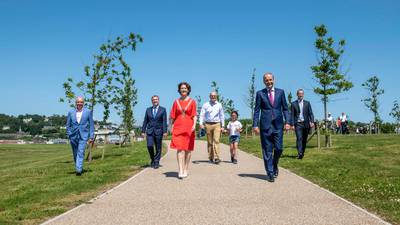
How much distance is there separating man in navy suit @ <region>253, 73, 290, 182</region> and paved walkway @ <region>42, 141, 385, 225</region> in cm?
59

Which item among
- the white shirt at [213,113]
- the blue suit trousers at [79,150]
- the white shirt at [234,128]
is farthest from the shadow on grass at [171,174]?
the white shirt at [234,128]

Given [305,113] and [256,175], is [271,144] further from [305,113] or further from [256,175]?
[305,113]

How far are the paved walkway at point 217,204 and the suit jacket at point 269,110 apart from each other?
3.98 ft

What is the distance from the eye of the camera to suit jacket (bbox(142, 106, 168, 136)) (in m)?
12.4

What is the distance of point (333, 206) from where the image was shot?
6.58 m

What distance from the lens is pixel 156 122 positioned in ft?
40.7

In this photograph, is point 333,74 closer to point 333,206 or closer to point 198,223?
point 333,206

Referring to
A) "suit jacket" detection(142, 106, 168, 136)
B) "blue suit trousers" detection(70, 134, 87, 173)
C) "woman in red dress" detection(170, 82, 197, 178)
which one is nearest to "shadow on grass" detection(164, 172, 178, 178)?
"woman in red dress" detection(170, 82, 197, 178)

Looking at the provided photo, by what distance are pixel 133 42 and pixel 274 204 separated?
475 inches

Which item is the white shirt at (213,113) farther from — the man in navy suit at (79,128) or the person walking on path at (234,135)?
the man in navy suit at (79,128)

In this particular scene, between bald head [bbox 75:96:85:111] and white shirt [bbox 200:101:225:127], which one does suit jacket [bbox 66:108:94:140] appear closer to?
bald head [bbox 75:96:85:111]

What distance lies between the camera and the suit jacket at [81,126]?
11.6m

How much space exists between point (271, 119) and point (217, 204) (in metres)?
3.18

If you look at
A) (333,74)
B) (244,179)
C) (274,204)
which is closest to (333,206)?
(274,204)
